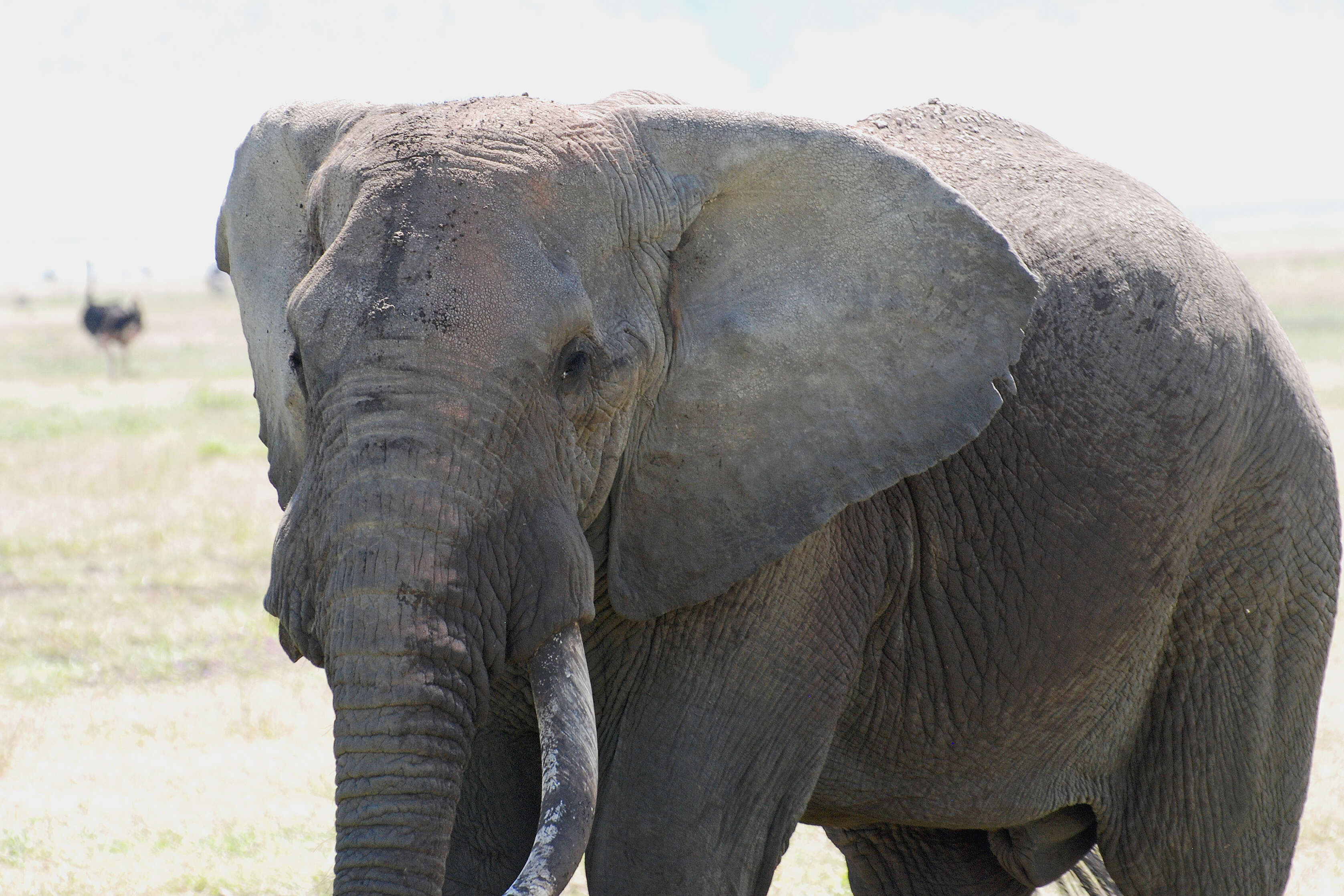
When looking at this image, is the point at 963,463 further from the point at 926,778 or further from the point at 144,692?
the point at 144,692

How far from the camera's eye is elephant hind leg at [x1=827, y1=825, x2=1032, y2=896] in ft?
15.7

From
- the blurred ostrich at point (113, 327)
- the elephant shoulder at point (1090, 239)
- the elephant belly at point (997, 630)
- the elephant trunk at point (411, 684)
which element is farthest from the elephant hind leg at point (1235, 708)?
the blurred ostrich at point (113, 327)

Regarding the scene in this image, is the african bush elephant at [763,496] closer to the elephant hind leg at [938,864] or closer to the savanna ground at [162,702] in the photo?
the elephant hind leg at [938,864]

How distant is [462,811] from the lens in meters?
3.70

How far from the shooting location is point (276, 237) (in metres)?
3.53

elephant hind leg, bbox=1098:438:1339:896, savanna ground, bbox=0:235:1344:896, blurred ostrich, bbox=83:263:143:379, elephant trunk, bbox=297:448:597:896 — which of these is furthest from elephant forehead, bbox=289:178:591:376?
blurred ostrich, bbox=83:263:143:379

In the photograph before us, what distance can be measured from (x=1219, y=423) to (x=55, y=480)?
11768 millimetres

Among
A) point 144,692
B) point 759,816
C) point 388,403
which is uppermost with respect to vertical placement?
point 388,403

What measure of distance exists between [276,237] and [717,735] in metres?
1.46

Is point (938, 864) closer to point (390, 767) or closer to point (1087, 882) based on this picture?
point (1087, 882)

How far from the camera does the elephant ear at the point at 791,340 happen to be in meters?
3.17

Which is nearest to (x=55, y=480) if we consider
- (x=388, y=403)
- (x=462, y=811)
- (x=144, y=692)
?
(x=144, y=692)

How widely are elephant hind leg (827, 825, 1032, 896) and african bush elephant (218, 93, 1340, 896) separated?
0.16 meters

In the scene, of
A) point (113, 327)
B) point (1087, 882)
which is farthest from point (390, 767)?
point (113, 327)
